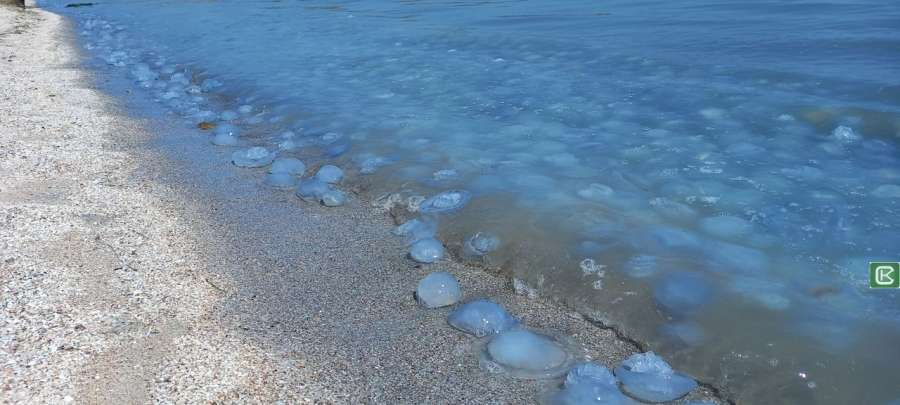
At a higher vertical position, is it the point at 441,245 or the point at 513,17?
the point at 513,17

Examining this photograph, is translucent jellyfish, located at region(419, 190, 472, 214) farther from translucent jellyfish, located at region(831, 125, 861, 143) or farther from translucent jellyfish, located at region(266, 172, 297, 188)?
translucent jellyfish, located at region(831, 125, 861, 143)

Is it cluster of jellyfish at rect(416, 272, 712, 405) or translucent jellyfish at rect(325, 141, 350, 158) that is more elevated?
translucent jellyfish at rect(325, 141, 350, 158)

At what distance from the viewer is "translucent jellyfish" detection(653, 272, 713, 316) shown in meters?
2.20

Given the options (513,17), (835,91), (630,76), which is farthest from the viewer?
(513,17)

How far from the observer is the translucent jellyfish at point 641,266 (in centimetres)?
238

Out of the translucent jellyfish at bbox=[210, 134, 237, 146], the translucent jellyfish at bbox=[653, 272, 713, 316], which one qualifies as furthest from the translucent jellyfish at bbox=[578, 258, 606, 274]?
the translucent jellyfish at bbox=[210, 134, 237, 146]

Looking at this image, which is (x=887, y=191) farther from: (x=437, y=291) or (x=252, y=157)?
(x=252, y=157)

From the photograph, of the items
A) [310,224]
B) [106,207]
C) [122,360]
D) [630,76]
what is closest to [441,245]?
[310,224]

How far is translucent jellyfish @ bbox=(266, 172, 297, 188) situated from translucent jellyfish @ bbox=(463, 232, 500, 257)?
1.12m

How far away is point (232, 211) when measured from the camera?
3.05 m

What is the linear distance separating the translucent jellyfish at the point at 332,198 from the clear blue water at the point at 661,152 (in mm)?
242

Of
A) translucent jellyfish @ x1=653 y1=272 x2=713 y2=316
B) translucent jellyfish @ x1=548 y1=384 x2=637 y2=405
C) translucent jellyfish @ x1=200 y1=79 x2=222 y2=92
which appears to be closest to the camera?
translucent jellyfish @ x1=548 y1=384 x2=637 y2=405

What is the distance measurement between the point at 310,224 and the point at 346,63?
4.18 m

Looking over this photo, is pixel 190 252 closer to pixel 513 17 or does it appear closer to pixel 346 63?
pixel 346 63
